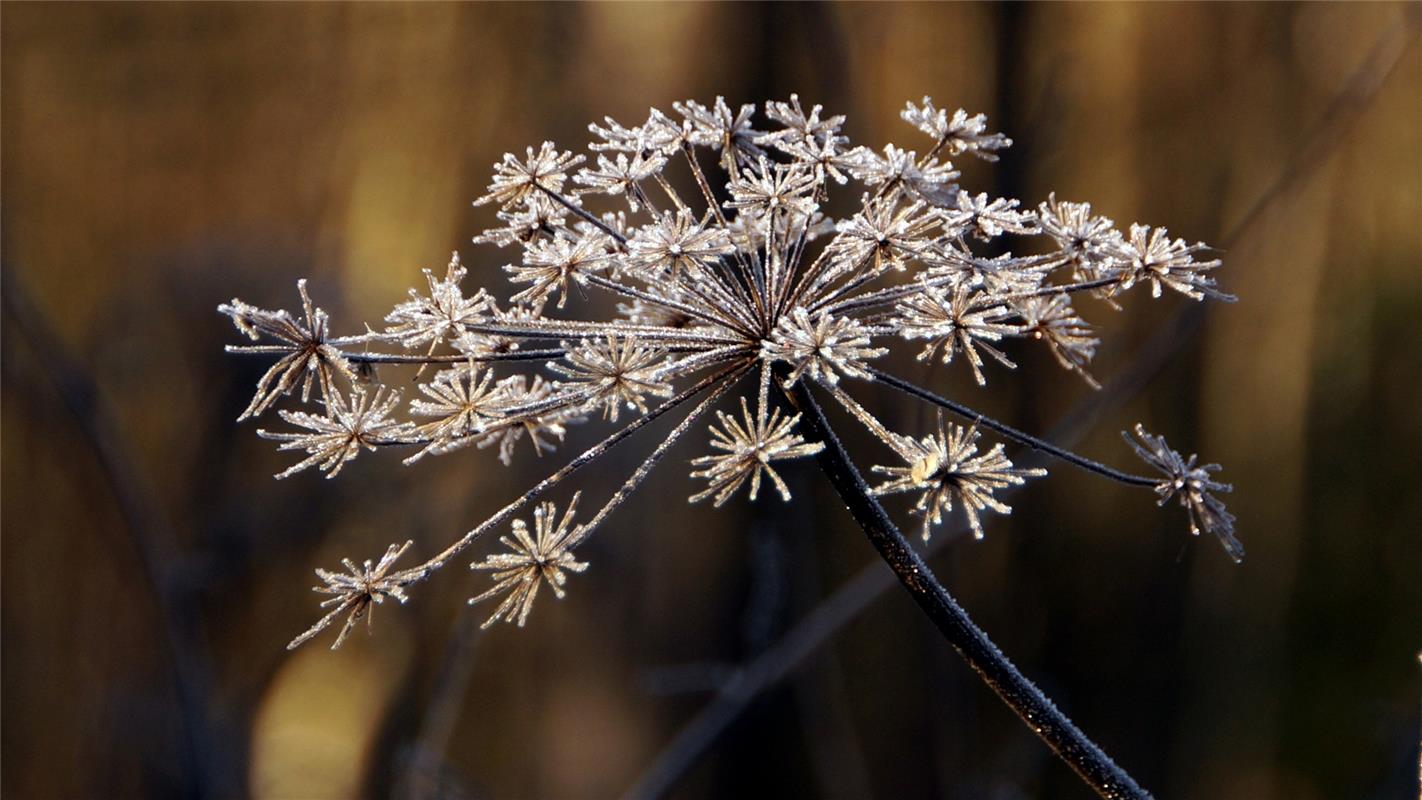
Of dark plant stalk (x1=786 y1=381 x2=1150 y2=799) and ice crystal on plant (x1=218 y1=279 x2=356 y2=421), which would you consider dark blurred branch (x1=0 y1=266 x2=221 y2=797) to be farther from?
dark plant stalk (x1=786 y1=381 x2=1150 y2=799)

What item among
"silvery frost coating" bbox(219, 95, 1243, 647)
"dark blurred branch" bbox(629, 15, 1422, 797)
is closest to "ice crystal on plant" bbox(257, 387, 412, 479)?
"silvery frost coating" bbox(219, 95, 1243, 647)

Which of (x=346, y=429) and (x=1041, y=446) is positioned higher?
(x=346, y=429)

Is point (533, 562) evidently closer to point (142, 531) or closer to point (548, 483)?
point (548, 483)

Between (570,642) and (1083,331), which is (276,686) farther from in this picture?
(1083,331)

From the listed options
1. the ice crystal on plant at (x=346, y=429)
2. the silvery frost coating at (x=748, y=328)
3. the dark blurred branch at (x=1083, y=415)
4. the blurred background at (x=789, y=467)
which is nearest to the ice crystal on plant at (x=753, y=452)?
the silvery frost coating at (x=748, y=328)

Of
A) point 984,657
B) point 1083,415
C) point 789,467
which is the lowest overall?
point 984,657

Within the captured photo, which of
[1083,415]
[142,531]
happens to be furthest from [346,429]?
[142,531]

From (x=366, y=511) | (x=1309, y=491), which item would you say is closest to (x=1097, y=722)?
(x=1309, y=491)

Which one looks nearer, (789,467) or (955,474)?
(955,474)
